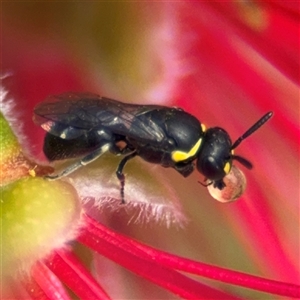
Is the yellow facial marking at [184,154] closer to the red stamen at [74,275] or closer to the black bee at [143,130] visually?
the black bee at [143,130]

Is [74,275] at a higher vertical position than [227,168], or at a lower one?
lower

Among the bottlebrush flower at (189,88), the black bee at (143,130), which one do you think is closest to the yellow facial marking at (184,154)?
the black bee at (143,130)

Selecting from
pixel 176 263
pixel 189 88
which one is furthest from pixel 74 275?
Answer: pixel 189 88

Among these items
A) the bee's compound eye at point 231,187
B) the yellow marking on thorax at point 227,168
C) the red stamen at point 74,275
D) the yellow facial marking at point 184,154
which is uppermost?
the yellow marking on thorax at point 227,168

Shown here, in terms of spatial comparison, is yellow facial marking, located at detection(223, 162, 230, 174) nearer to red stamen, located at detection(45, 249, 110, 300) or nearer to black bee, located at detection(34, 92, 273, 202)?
black bee, located at detection(34, 92, 273, 202)

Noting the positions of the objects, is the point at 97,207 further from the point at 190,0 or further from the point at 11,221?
the point at 190,0

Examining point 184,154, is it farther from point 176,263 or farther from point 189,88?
point 189,88

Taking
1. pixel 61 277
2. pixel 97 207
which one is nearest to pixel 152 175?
pixel 97 207
